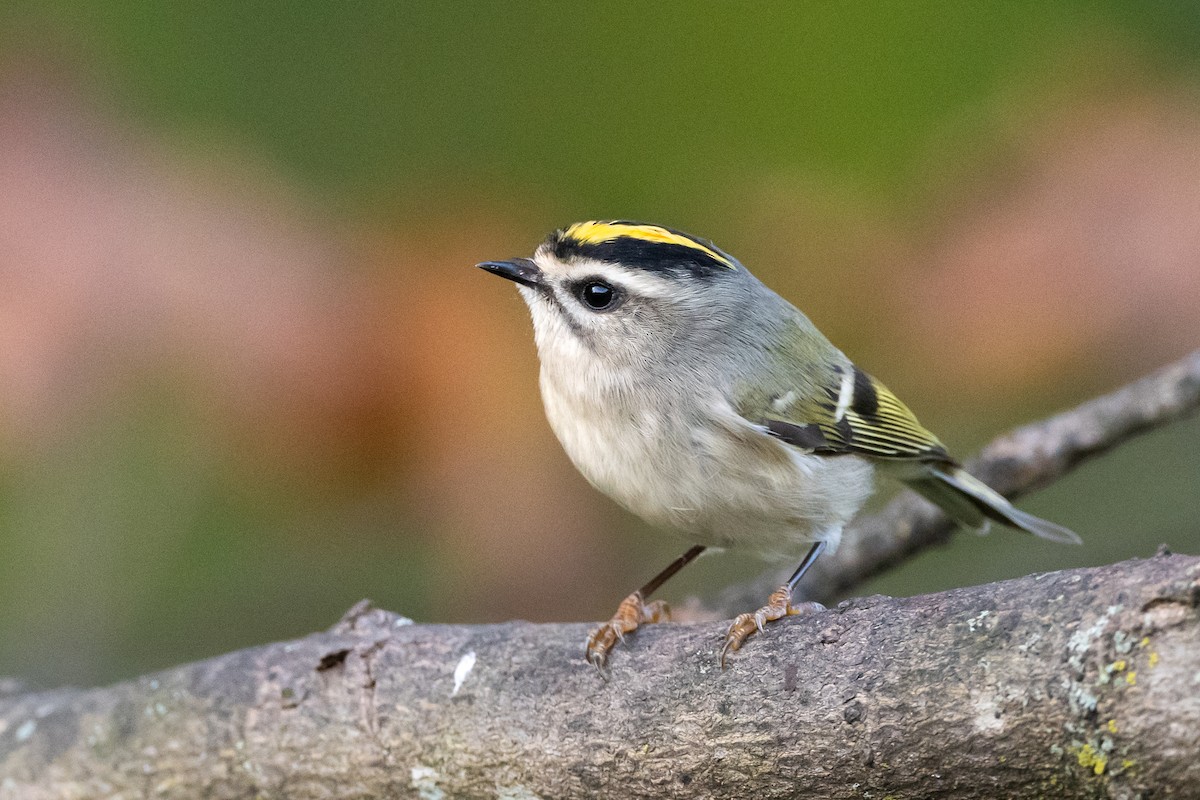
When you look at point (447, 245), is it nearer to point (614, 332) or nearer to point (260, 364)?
point (260, 364)

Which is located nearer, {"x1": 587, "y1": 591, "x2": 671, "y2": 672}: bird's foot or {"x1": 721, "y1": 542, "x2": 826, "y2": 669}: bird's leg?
{"x1": 721, "y1": 542, "x2": 826, "y2": 669}: bird's leg

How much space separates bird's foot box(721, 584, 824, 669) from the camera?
207 cm

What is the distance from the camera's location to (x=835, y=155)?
146 inches

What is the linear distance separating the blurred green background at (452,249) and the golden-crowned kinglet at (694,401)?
78 cm

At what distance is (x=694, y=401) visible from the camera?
2543mm

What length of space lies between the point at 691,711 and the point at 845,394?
1222mm

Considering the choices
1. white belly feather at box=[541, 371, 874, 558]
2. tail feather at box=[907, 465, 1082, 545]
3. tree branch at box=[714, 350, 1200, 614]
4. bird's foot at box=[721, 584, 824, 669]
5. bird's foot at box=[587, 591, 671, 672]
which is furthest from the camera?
tail feather at box=[907, 465, 1082, 545]

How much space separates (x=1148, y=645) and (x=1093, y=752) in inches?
6.6

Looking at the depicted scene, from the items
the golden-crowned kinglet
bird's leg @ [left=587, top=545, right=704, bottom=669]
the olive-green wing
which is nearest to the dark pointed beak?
the golden-crowned kinglet

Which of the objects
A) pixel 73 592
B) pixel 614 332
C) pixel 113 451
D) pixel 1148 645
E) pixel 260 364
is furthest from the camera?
pixel 113 451

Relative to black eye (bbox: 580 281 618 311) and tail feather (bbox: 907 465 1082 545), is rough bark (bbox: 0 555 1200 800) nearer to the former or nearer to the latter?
black eye (bbox: 580 281 618 311)

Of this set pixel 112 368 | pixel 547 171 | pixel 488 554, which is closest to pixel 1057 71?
pixel 547 171

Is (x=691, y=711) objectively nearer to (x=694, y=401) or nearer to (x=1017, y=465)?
(x=694, y=401)

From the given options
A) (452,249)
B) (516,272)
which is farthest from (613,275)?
(452,249)
